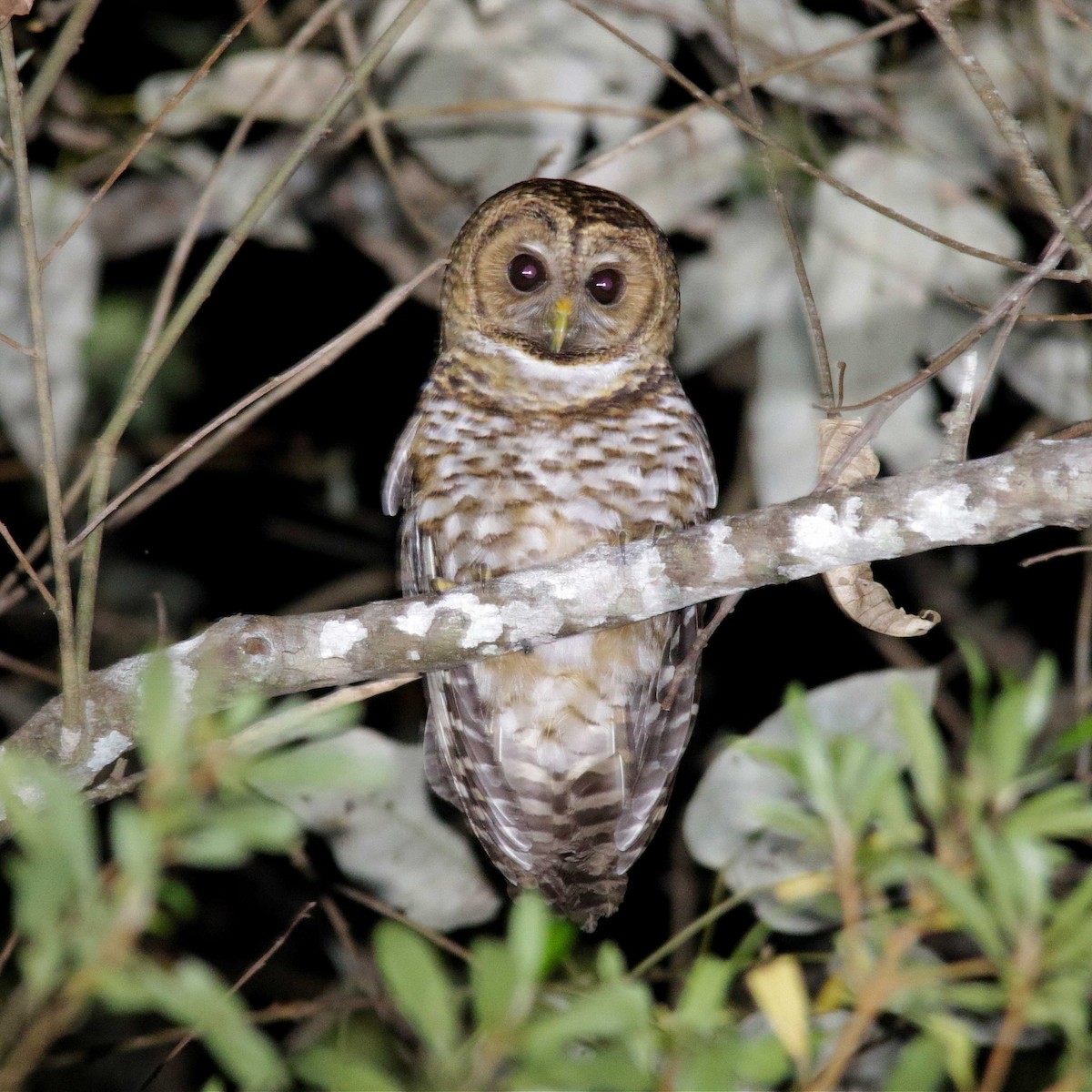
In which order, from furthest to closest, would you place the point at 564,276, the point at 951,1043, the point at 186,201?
the point at 186,201, the point at 564,276, the point at 951,1043

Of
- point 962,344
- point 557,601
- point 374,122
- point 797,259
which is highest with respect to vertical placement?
point 374,122

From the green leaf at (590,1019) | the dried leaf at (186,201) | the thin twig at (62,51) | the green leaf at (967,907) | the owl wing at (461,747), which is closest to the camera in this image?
the green leaf at (590,1019)

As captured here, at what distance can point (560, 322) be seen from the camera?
3.09 meters

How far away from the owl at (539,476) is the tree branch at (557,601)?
72 centimetres

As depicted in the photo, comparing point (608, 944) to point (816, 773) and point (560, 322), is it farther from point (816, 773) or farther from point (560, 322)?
point (560, 322)

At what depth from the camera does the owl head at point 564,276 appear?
312 cm

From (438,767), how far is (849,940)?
73.6 inches

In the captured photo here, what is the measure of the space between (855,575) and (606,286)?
1.27 metres

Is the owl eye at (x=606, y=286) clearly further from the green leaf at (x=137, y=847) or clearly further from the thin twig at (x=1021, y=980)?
the green leaf at (x=137, y=847)

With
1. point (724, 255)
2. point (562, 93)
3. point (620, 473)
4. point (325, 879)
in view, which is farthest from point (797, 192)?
point (325, 879)

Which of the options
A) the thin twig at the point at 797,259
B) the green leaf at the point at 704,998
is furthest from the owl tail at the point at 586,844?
the green leaf at the point at 704,998

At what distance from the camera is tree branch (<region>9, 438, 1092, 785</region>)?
6.55 feet

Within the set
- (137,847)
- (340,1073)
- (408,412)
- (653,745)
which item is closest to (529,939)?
(340,1073)

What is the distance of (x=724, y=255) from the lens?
10.7 ft
